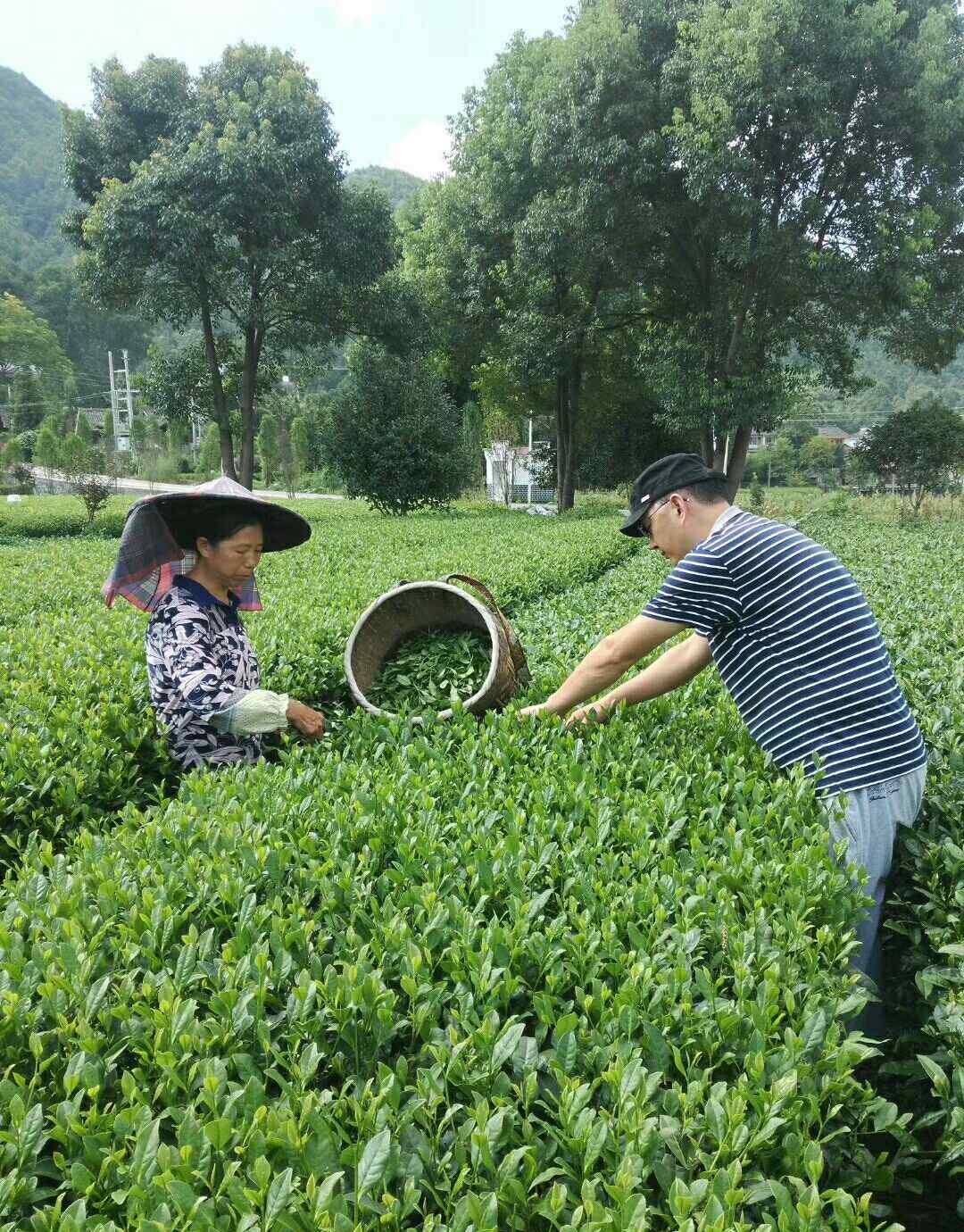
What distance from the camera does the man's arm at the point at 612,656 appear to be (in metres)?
2.52

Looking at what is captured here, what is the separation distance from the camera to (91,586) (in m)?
8.23

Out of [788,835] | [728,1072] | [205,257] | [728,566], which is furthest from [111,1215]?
[205,257]

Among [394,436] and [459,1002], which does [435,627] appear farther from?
[394,436]

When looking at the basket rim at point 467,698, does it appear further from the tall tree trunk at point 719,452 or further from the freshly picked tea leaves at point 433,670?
the tall tree trunk at point 719,452

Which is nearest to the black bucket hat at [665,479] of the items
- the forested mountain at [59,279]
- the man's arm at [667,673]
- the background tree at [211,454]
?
the man's arm at [667,673]

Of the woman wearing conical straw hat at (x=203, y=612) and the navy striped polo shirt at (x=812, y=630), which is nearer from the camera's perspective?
the navy striped polo shirt at (x=812, y=630)

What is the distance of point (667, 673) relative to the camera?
2756mm

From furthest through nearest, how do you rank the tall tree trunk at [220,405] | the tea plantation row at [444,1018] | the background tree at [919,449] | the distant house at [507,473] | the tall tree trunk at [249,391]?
the distant house at [507,473] → the background tree at [919,449] → the tall tree trunk at [249,391] → the tall tree trunk at [220,405] → the tea plantation row at [444,1018]

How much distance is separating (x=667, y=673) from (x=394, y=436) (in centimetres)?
2087

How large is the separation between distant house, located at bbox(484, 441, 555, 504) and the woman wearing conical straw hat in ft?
105

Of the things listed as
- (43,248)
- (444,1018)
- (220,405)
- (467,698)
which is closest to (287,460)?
(220,405)

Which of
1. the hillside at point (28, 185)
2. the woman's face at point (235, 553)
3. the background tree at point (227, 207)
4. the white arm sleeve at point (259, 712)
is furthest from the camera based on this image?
the hillside at point (28, 185)

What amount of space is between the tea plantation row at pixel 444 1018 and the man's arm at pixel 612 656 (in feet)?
1.15

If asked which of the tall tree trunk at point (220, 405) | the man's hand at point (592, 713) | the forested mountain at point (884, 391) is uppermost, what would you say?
the forested mountain at point (884, 391)
